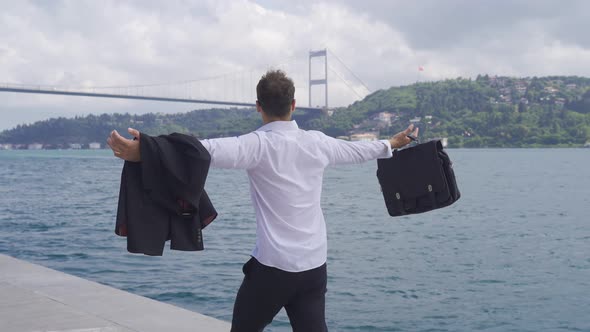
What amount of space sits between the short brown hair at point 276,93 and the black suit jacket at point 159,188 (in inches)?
12.0

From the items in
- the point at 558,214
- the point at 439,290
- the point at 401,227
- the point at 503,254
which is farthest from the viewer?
the point at 558,214

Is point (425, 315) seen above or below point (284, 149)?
below

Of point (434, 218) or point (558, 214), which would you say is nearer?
point (434, 218)

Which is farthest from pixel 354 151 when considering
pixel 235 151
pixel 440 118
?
pixel 440 118

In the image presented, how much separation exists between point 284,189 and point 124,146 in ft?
1.78

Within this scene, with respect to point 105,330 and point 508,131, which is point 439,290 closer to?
point 105,330

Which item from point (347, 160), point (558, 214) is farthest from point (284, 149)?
point (558, 214)

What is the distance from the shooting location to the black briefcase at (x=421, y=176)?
2848 mm

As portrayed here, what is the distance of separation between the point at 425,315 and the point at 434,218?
45.0 ft

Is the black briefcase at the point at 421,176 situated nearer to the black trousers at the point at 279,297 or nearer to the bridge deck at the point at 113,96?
Answer: the black trousers at the point at 279,297

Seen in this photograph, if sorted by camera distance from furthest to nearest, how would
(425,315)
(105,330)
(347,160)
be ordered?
(425,315), (105,330), (347,160)

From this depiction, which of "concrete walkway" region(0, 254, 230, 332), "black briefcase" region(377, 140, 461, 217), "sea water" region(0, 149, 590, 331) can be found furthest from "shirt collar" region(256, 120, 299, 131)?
"sea water" region(0, 149, 590, 331)

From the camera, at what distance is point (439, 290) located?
9.75m

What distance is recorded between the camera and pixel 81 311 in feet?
14.3
